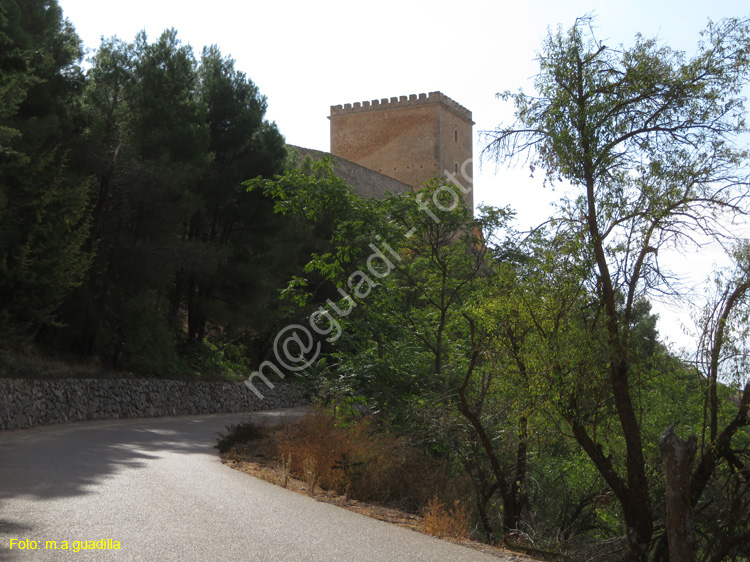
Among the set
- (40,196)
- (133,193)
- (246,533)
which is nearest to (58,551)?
(246,533)

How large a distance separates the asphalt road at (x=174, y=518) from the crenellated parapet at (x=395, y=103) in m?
52.5

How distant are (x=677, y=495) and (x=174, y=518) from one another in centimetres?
481

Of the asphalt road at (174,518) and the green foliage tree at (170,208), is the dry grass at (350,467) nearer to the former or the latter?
the asphalt road at (174,518)

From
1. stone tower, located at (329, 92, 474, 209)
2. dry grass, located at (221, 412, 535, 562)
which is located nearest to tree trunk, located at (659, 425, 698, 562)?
dry grass, located at (221, 412, 535, 562)

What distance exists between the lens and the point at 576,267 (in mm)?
8438

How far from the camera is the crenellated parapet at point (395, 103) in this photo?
60688 millimetres

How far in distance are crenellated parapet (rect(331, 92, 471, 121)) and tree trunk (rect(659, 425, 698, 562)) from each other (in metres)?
55.7

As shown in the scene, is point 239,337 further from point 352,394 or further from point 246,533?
point 246,533

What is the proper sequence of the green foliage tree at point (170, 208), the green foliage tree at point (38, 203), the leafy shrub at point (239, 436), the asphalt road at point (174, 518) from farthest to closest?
the green foliage tree at point (170, 208) < the green foliage tree at point (38, 203) < the leafy shrub at point (239, 436) < the asphalt road at point (174, 518)

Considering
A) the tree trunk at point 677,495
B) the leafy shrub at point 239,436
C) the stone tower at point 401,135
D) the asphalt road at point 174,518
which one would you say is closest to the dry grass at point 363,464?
the asphalt road at point 174,518

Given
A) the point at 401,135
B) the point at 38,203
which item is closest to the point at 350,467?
the point at 38,203

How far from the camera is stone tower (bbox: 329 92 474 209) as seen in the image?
199 ft

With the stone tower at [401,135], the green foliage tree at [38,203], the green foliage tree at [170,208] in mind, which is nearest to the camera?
the green foliage tree at [38,203]

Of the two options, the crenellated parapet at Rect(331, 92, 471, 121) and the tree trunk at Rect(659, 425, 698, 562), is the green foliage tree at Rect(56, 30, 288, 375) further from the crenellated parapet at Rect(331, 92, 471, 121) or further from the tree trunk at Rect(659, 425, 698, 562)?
the crenellated parapet at Rect(331, 92, 471, 121)
